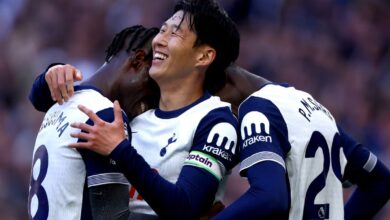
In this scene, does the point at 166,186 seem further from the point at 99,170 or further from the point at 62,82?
the point at 62,82

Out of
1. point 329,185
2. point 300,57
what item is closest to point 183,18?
point 329,185

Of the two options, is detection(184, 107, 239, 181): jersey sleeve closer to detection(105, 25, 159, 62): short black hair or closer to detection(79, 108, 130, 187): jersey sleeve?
detection(79, 108, 130, 187): jersey sleeve

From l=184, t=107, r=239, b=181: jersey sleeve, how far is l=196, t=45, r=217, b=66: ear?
0.96 ft

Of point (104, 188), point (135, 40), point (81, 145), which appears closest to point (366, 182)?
point (135, 40)

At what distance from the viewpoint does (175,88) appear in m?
4.50

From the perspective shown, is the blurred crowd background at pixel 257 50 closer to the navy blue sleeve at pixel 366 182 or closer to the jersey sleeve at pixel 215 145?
the navy blue sleeve at pixel 366 182

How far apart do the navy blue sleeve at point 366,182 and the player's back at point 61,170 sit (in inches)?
43.9

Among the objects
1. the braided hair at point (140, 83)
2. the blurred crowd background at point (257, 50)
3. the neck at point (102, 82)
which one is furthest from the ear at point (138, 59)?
the blurred crowd background at point (257, 50)

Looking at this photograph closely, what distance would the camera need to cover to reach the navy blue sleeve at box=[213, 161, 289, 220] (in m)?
3.99

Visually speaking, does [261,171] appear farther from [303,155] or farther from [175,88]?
[175,88]

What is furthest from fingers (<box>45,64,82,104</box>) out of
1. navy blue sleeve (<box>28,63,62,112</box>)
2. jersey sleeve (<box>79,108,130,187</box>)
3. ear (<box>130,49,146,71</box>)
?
ear (<box>130,49,146,71</box>)

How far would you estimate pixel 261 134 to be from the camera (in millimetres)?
4148

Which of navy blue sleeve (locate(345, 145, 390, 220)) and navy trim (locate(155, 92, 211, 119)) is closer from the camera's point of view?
navy trim (locate(155, 92, 211, 119))

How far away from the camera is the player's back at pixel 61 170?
13.4 ft
